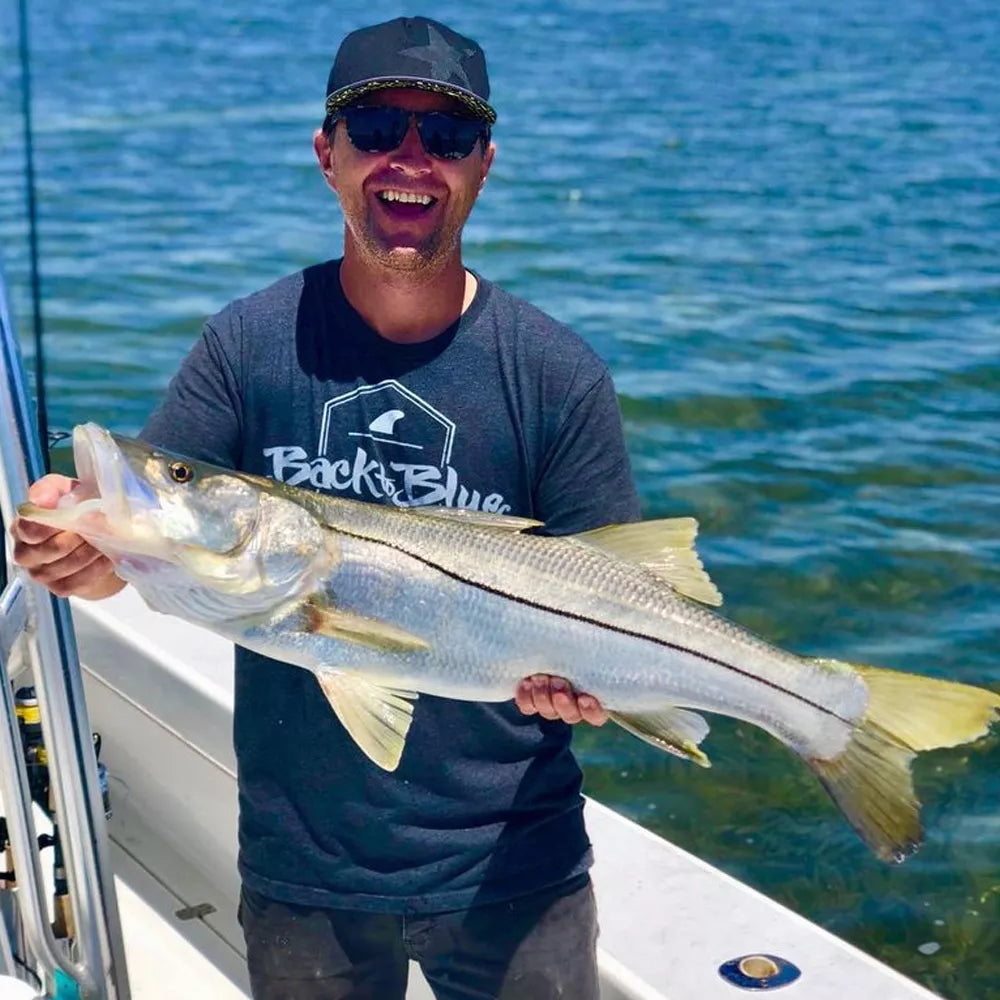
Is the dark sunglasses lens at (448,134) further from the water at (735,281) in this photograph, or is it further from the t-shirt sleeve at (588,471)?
the water at (735,281)

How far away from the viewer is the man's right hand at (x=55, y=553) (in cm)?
293

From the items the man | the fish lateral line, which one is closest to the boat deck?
the man

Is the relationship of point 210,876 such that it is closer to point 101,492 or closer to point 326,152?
point 101,492

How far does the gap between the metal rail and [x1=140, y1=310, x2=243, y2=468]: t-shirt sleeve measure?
26 centimetres

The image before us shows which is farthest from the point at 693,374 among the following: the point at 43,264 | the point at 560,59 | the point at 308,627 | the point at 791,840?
the point at 560,59

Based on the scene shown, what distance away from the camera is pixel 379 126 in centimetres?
332

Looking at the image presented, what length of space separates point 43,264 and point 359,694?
13.3 meters

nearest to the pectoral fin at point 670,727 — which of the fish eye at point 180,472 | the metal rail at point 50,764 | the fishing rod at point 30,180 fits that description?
the fish eye at point 180,472

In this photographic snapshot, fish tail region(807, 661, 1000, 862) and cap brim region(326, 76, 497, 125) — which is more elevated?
cap brim region(326, 76, 497, 125)

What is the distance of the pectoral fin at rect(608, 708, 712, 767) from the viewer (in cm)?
317

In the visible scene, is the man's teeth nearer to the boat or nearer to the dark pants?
the boat

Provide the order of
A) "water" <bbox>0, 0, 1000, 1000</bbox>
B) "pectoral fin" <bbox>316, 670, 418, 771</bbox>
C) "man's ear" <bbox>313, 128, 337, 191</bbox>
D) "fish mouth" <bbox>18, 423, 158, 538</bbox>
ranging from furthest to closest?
"water" <bbox>0, 0, 1000, 1000</bbox> < "man's ear" <bbox>313, 128, 337, 191</bbox> < "pectoral fin" <bbox>316, 670, 418, 771</bbox> < "fish mouth" <bbox>18, 423, 158, 538</bbox>

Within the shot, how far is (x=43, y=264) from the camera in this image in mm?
15406

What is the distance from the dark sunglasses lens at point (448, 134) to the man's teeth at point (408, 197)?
9 cm
